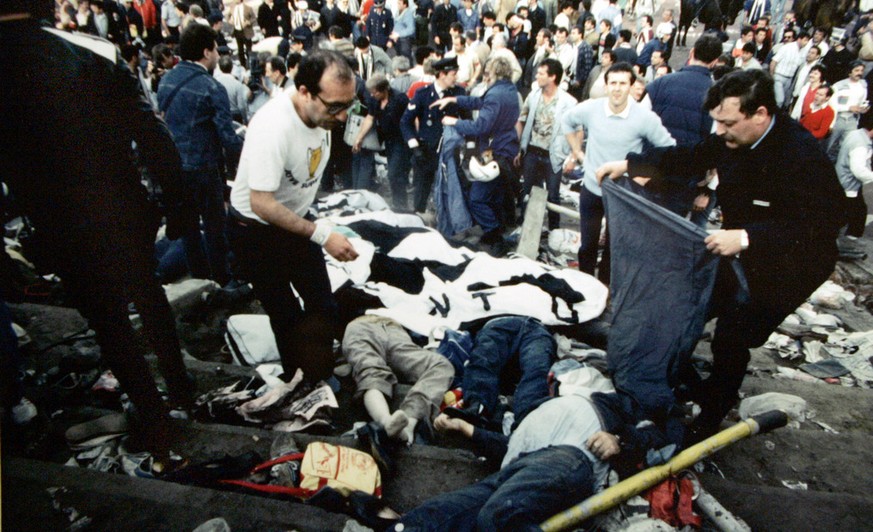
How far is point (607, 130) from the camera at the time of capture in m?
4.52

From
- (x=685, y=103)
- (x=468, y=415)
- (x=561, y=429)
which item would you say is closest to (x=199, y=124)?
(x=468, y=415)

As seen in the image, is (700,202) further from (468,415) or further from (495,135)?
(468,415)

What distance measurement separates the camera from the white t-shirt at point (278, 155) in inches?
104

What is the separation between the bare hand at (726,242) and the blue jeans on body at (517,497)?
4.05ft

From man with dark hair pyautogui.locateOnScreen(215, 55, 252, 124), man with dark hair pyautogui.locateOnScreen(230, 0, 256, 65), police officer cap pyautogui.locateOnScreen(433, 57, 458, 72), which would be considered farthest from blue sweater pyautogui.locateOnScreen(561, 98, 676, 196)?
man with dark hair pyautogui.locateOnScreen(230, 0, 256, 65)

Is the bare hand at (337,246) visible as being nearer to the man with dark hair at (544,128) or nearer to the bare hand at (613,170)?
the bare hand at (613,170)

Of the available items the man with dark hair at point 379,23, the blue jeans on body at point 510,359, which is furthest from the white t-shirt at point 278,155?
the man with dark hair at point 379,23

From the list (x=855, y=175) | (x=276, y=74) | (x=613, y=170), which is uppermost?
(x=276, y=74)

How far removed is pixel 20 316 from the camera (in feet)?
13.0

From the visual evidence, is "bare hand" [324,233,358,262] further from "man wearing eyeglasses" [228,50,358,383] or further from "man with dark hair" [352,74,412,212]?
"man with dark hair" [352,74,412,212]

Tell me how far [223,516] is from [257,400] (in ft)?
3.02

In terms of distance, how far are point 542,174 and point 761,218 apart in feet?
12.4

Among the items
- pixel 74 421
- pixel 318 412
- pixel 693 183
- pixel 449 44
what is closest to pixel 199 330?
pixel 74 421

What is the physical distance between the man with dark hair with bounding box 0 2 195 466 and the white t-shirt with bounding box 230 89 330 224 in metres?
0.33
